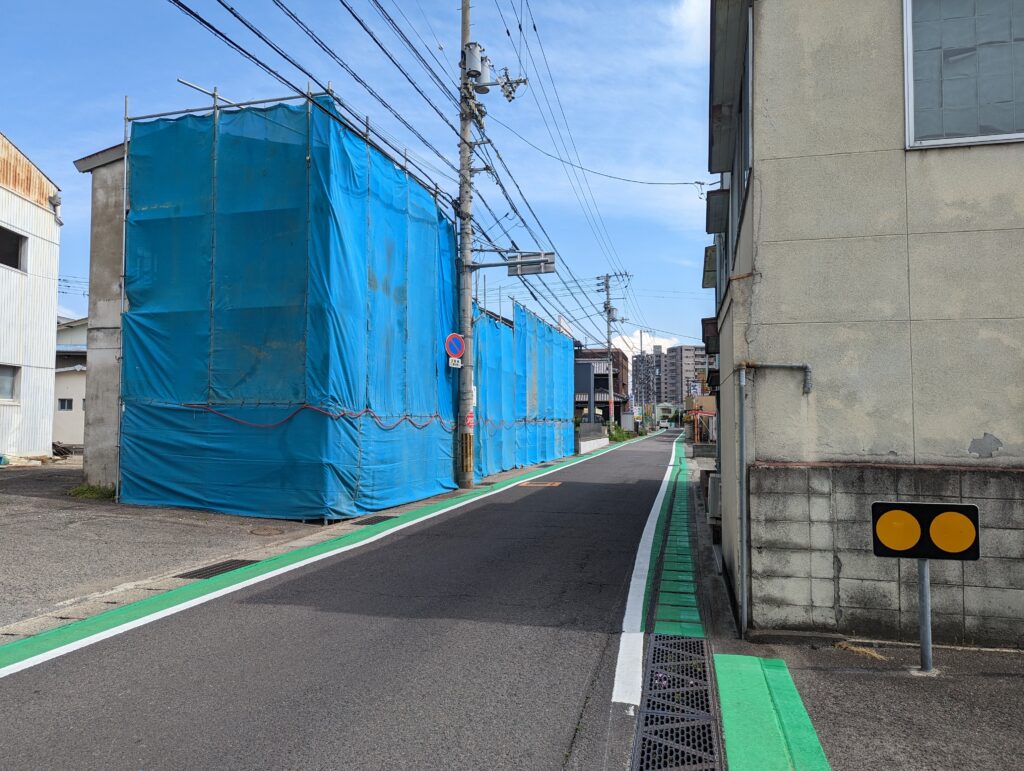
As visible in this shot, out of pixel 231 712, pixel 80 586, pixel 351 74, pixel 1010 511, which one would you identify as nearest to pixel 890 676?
pixel 1010 511

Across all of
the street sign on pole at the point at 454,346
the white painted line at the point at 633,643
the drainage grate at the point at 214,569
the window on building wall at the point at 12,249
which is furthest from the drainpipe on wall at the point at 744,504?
the window on building wall at the point at 12,249

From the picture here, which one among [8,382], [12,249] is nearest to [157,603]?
[8,382]

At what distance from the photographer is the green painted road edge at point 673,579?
18.0 ft

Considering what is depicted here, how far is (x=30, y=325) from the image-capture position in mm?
20625

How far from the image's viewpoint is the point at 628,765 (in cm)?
321

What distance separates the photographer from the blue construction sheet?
11.0 metres

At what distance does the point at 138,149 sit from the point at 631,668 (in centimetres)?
1250

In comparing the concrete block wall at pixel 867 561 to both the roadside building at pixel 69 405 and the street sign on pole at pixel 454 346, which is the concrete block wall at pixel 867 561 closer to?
the street sign on pole at pixel 454 346

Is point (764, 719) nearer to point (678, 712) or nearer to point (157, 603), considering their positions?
point (678, 712)

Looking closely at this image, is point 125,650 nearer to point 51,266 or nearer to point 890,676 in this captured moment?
point 890,676

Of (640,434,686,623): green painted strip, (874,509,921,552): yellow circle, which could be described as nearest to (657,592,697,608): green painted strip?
(640,434,686,623): green painted strip

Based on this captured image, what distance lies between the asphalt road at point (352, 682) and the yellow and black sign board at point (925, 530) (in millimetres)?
1969

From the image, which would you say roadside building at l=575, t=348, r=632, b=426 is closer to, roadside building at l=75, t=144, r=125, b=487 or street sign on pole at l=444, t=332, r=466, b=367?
street sign on pole at l=444, t=332, r=466, b=367

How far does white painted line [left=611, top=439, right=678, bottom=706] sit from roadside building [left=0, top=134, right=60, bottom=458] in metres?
19.9
